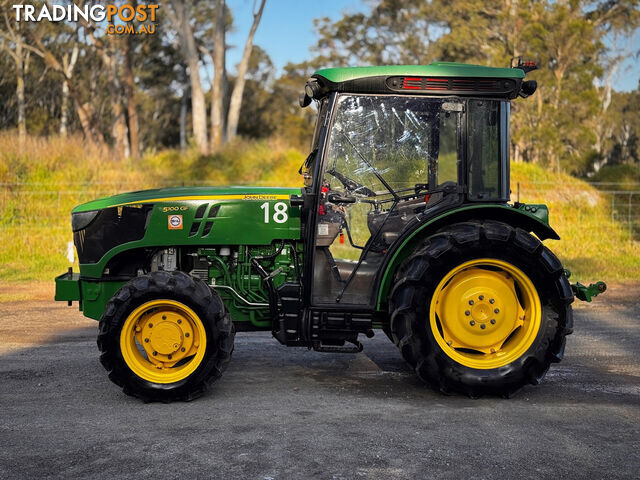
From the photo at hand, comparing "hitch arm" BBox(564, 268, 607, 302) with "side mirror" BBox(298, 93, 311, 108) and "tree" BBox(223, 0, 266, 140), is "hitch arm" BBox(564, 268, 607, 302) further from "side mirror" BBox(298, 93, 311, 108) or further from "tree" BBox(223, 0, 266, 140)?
"tree" BBox(223, 0, 266, 140)

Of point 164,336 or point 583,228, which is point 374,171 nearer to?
point 164,336

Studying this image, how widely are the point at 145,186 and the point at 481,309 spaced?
14.9 m

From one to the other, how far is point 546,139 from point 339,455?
26.1 metres

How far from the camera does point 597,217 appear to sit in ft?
58.6

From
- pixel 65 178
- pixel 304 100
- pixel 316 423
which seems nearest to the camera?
pixel 316 423

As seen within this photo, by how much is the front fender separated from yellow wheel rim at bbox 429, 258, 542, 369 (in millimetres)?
367

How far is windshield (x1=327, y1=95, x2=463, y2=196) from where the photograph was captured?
18.1 ft

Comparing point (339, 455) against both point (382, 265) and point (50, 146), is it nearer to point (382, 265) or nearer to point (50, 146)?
point (382, 265)

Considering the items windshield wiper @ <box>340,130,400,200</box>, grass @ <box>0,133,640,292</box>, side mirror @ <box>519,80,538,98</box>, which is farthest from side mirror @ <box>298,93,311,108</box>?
grass @ <box>0,133,640,292</box>

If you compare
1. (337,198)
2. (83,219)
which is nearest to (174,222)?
(83,219)

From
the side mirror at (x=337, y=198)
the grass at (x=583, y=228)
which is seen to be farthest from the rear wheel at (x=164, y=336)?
the grass at (x=583, y=228)

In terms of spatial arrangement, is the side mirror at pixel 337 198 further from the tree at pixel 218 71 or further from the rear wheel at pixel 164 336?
the tree at pixel 218 71

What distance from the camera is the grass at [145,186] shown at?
14.4 m

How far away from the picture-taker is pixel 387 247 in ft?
18.4
